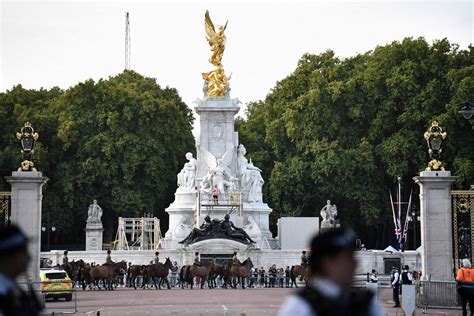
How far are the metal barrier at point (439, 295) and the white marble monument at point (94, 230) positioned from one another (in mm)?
35111

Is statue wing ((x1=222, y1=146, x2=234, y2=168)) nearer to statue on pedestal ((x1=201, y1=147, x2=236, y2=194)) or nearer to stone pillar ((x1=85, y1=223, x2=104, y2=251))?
statue on pedestal ((x1=201, y1=147, x2=236, y2=194))

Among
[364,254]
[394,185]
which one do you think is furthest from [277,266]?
[394,185]

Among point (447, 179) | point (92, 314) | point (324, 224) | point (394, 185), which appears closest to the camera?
point (92, 314)

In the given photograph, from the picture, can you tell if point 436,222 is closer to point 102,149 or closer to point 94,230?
point 94,230

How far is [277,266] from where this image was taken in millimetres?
52031

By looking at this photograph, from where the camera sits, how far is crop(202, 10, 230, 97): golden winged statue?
62.7 meters

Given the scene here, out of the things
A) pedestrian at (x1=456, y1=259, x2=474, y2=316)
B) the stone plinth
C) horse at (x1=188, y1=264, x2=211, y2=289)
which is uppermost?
the stone plinth

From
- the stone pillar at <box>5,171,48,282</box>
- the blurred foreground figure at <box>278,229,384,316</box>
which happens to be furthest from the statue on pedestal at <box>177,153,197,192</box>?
the blurred foreground figure at <box>278,229,384,316</box>

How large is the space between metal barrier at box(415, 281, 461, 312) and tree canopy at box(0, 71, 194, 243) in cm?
4114

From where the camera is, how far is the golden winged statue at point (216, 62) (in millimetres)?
62719

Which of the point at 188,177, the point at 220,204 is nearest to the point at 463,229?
the point at 220,204

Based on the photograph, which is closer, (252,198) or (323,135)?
(252,198)

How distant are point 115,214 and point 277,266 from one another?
2166cm

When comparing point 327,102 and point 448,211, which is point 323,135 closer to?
point 327,102
